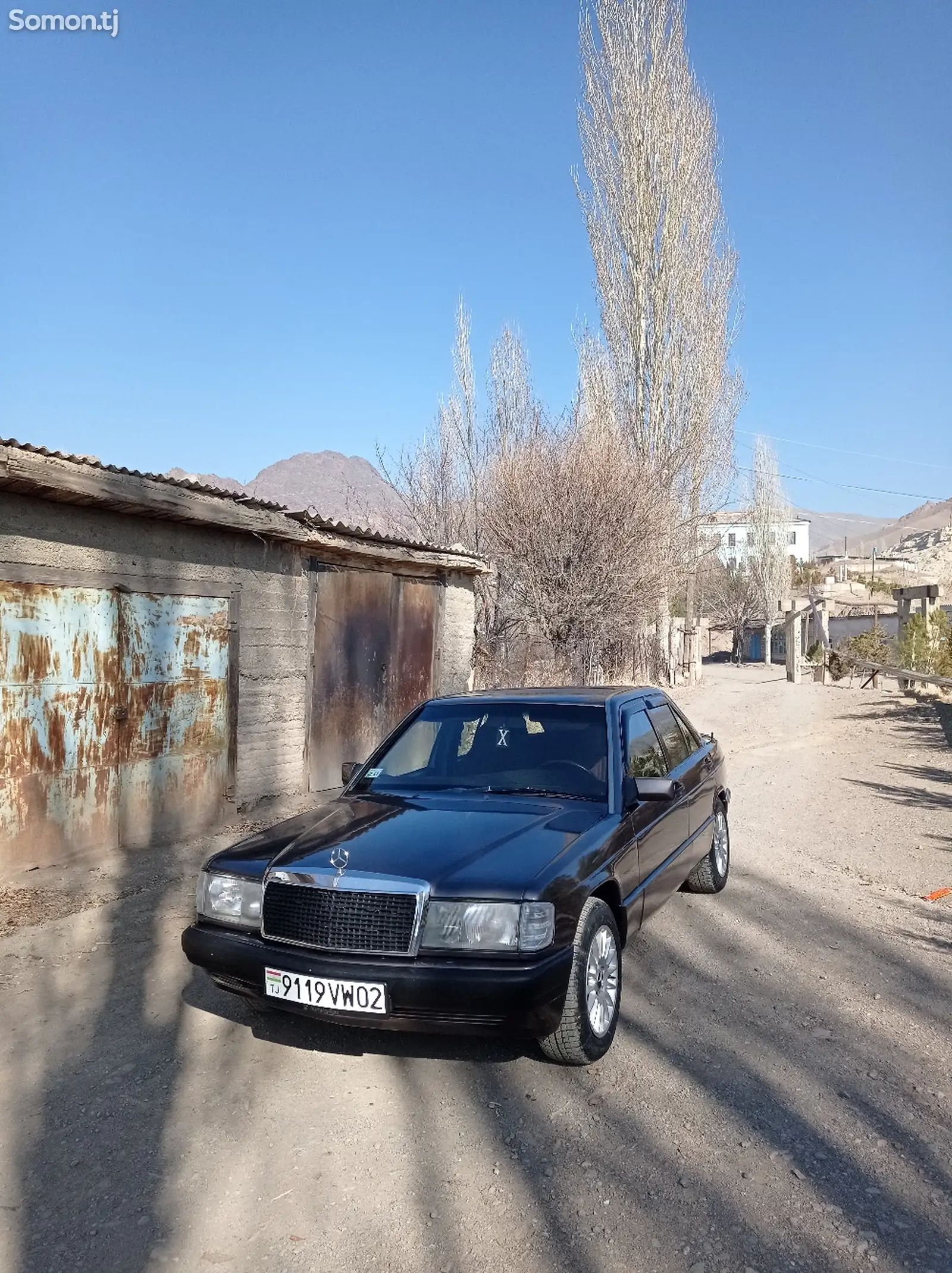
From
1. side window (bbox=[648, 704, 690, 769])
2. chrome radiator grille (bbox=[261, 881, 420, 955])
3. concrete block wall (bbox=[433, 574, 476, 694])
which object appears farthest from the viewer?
concrete block wall (bbox=[433, 574, 476, 694])

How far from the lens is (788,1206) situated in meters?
2.61

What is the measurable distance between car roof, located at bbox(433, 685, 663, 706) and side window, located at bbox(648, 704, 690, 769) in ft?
0.62

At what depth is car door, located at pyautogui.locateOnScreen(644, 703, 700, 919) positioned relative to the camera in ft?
14.5

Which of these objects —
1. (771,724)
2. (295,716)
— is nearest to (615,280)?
(771,724)

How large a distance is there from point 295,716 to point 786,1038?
20.3ft

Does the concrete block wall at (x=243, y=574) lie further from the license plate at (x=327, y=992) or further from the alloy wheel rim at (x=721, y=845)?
the alloy wheel rim at (x=721, y=845)

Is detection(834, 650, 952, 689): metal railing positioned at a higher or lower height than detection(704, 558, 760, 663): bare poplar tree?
lower

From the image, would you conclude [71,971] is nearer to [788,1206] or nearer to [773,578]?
[788,1206]

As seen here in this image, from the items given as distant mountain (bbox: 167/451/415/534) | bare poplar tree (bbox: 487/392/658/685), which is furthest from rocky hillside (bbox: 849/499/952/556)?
bare poplar tree (bbox: 487/392/658/685)

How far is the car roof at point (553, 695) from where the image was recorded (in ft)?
15.8

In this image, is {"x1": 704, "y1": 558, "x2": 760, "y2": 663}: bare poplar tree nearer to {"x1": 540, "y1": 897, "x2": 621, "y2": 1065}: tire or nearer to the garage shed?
the garage shed

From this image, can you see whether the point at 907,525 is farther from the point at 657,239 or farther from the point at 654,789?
the point at 654,789

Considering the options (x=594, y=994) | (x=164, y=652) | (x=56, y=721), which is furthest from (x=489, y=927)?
(x=164, y=652)

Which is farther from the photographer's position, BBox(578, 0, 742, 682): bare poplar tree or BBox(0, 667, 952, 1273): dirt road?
BBox(578, 0, 742, 682): bare poplar tree
